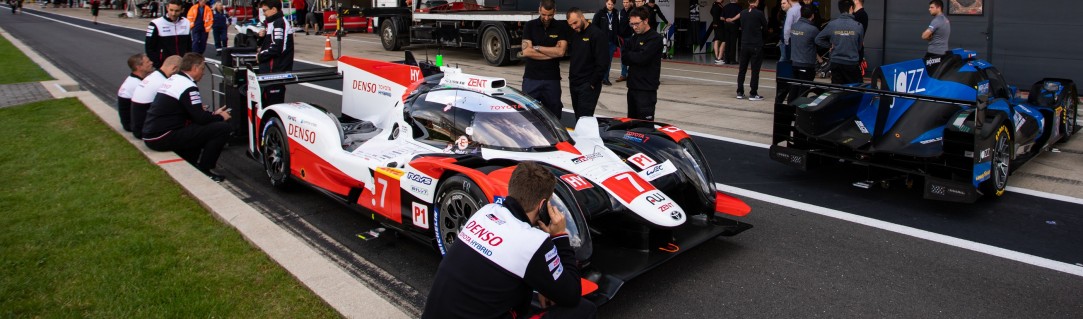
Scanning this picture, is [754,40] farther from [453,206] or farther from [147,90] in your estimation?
[453,206]

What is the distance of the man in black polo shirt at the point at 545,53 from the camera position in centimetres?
816

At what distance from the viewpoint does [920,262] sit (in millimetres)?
5309

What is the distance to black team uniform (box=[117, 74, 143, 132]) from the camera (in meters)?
9.07

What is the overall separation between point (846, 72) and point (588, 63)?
406 cm

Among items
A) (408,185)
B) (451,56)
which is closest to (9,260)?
(408,185)

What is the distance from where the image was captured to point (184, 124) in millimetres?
7824

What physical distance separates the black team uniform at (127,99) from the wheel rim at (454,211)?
5597 millimetres

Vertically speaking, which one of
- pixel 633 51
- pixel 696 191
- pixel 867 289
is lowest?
pixel 867 289

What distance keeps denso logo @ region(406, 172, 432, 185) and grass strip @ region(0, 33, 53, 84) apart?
44.1 ft

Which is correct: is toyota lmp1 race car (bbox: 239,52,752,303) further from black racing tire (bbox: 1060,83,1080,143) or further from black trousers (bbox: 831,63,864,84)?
black racing tire (bbox: 1060,83,1080,143)

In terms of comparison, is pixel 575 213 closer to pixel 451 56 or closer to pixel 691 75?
pixel 691 75

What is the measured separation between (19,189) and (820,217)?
673 centimetres

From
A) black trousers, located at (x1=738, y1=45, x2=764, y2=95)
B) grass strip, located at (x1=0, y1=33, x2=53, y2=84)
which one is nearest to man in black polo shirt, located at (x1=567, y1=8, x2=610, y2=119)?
black trousers, located at (x1=738, y1=45, x2=764, y2=95)

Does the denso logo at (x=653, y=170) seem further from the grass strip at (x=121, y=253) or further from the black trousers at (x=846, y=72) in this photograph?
the black trousers at (x=846, y=72)
